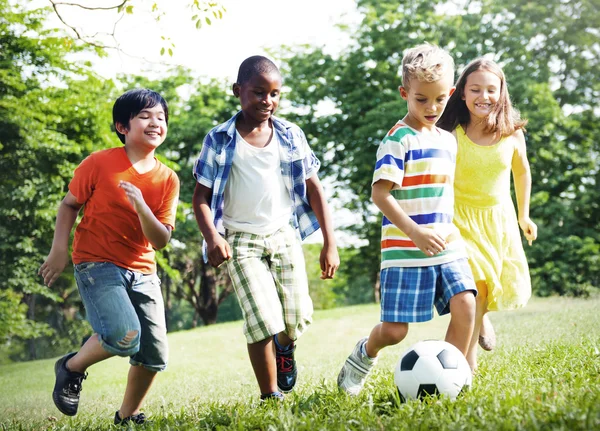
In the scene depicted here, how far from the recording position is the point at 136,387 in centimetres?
468

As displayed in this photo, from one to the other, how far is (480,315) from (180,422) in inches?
90.0

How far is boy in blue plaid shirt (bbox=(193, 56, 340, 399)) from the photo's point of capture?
434 cm

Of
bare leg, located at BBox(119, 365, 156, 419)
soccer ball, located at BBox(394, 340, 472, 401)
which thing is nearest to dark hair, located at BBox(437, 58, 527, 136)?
soccer ball, located at BBox(394, 340, 472, 401)

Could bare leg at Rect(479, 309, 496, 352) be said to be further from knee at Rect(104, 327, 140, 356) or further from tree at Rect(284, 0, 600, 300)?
tree at Rect(284, 0, 600, 300)

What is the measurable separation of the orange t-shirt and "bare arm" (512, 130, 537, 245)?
274cm

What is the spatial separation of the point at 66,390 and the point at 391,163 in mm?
2632

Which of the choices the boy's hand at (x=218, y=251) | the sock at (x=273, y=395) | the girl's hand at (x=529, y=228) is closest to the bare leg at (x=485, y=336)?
the girl's hand at (x=529, y=228)

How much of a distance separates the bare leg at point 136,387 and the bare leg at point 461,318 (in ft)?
6.74

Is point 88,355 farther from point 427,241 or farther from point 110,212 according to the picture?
point 427,241

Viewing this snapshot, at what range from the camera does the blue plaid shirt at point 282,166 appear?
4363mm

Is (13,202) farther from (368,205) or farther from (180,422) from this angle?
(180,422)

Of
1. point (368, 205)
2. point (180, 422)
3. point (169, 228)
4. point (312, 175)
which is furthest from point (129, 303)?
point (368, 205)

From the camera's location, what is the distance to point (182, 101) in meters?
31.8

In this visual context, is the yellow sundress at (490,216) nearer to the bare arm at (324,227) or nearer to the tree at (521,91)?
the bare arm at (324,227)
